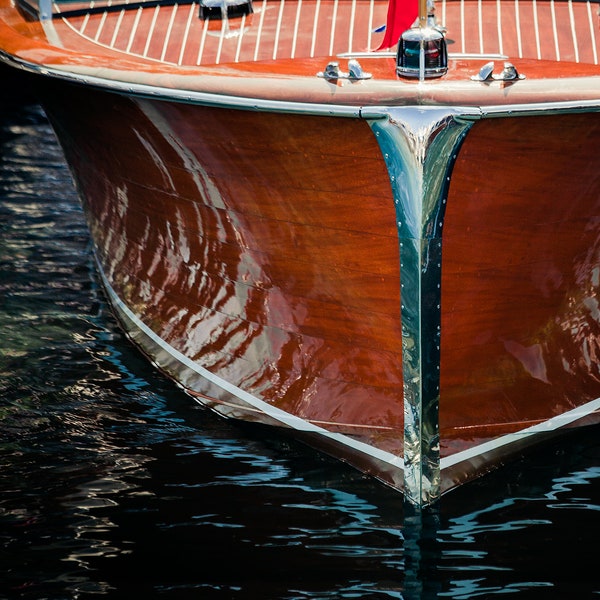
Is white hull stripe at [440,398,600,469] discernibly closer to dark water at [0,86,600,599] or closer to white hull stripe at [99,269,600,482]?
white hull stripe at [99,269,600,482]

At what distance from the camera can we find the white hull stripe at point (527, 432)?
414 centimetres

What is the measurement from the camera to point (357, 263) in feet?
12.9

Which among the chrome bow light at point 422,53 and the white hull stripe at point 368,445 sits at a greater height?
the chrome bow light at point 422,53

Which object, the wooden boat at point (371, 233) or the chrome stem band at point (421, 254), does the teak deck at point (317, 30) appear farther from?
the chrome stem band at point (421, 254)

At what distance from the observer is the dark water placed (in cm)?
366

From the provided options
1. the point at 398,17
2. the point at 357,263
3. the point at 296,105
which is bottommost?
the point at 357,263

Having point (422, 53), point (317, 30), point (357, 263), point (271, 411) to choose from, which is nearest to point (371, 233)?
point (357, 263)

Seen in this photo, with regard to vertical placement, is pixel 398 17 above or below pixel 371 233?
above

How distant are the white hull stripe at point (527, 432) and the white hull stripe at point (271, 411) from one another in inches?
8.7

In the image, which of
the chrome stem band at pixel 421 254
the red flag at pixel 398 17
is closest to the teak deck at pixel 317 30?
the red flag at pixel 398 17

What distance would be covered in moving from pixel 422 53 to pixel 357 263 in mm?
786

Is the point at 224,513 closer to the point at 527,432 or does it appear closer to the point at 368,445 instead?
the point at 368,445

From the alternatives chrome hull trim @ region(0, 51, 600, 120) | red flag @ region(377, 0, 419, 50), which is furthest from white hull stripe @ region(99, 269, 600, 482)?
red flag @ region(377, 0, 419, 50)

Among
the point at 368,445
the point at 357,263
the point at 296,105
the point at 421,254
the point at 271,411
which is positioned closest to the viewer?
the point at 296,105
